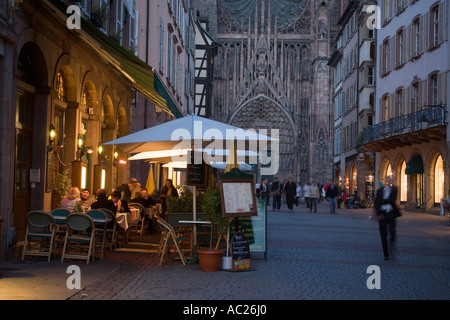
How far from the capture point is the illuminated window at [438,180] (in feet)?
102

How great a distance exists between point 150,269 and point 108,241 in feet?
12.1

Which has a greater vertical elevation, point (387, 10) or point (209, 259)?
point (387, 10)

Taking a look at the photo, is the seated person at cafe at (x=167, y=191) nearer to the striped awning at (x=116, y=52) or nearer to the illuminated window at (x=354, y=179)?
the striped awning at (x=116, y=52)

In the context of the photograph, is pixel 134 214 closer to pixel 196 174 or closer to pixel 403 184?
pixel 196 174

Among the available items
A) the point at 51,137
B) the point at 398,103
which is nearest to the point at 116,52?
the point at 51,137

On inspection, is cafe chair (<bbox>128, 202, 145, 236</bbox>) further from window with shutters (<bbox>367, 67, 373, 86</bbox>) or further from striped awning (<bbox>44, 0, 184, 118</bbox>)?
window with shutters (<bbox>367, 67, 373, 86</bbox>)

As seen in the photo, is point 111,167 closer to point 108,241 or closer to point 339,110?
point 108,241

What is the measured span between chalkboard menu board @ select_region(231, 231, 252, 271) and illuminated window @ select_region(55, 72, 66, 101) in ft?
22.1

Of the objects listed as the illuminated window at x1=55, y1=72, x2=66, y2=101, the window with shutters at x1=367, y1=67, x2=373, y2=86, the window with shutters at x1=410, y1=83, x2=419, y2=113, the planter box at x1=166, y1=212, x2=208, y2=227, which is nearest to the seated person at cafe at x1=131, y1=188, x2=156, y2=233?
the illuminated window at x1=55, y1=72, x2=66, y2=101

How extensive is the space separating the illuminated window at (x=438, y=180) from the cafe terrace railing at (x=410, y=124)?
188 cm

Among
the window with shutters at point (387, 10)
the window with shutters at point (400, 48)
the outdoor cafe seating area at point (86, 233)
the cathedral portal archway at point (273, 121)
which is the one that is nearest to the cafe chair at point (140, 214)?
the outdoor cafe seating area at point (86, 233)

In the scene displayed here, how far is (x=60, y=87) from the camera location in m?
16.8

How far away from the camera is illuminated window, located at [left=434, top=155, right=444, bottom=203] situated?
31234 mm

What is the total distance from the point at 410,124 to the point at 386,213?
20.4 meters
